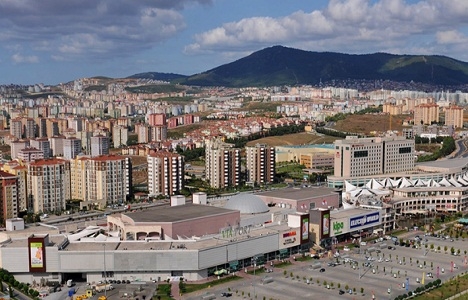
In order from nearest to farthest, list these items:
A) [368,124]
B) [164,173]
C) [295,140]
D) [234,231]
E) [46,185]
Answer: [234,231], [46,185], [164,173], [295,140], [368,124]

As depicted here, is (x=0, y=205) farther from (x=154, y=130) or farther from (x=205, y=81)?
(x=205, y=81)

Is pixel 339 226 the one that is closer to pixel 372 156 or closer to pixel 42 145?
pixel 372 156

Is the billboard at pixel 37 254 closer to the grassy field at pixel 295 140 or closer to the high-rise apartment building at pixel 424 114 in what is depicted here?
the grassy field at pixel 295 140

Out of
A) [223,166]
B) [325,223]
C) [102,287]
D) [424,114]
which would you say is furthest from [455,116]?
[102,287]

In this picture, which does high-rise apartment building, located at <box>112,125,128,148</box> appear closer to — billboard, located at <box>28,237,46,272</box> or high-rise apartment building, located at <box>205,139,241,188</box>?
high-rise apartment building, located at <box>205,139,241,188</box>

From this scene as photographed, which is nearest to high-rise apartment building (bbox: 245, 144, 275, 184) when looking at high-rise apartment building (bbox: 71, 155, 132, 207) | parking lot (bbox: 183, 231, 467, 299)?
high-rise apartment building (bbox: 71, 155, 132, 207)
